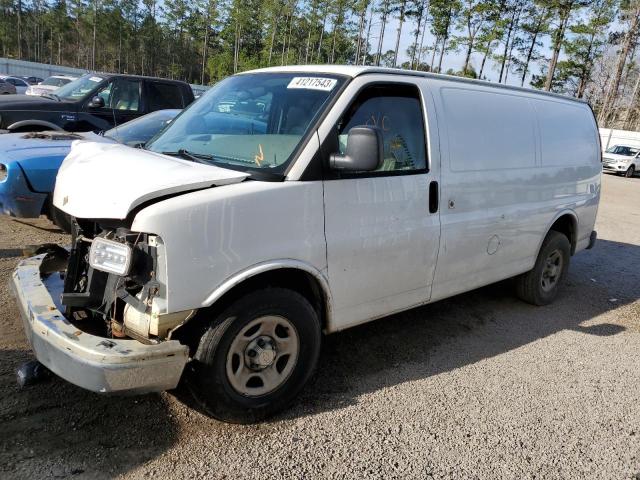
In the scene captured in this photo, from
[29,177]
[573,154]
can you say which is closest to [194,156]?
[29,177]

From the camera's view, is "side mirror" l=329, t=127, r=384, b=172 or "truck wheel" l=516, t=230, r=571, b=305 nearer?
"side mirror" l=329, t=127, r=384, b=172

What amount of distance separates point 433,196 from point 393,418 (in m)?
1.61

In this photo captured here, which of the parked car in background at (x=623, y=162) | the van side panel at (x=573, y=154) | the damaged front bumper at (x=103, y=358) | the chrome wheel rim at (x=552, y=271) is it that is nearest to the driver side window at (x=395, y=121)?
the damaged front bumper at (x=103, y=358)

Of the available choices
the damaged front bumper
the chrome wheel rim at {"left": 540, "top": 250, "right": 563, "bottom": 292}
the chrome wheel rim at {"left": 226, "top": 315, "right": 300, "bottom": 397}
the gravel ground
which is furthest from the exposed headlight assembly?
the chrome wheel rim at {"left": 540, "top": 250, "right": 563, "bottom": 292}

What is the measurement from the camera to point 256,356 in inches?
124

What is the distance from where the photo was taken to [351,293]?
3.59 m

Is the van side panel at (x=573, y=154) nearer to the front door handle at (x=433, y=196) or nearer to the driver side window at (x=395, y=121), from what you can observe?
the front door handle at (x=433, y=196)

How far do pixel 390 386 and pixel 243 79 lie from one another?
255 cm

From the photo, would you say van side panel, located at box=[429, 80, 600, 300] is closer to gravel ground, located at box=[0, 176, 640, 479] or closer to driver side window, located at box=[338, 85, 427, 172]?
driver side window, located at box=[338, 85, 427, 172]

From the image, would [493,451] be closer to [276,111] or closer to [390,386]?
[390,386]

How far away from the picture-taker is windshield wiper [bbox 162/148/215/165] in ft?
11.1

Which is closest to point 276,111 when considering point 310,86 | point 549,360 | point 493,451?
point 310,86

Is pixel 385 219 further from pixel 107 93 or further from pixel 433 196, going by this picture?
pixel 107 93

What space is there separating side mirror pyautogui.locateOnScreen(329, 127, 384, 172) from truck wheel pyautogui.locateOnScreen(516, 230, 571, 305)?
3.18 metres
